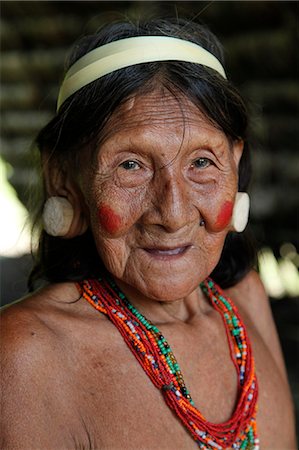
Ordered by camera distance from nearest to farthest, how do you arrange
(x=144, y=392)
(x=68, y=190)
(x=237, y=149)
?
(x=144, y=392) → (x=68, y=190) → (x=237, y=149)

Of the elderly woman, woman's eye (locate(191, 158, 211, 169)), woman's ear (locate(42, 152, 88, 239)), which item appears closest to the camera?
the elderly woman

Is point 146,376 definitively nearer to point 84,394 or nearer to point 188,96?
point 84,394

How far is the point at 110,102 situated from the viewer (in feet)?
6.58

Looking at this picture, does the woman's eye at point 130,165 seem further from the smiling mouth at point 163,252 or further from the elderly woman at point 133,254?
the smiling mouth at point 163,252

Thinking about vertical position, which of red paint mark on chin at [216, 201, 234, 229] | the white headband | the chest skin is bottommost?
the chest skin

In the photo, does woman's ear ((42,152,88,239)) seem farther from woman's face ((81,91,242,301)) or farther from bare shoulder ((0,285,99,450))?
bare shoulder ((0,285,99,450))

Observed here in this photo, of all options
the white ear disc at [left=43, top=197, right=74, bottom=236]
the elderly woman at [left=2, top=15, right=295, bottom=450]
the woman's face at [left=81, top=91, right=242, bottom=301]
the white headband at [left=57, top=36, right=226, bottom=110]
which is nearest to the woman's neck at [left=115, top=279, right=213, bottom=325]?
the elderly woman at [left=2, top=15, right=295, bottom=450]

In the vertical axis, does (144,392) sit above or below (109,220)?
below

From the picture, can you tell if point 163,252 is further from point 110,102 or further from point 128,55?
point 128,55

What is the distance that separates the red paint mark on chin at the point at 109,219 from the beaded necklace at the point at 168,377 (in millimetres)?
275

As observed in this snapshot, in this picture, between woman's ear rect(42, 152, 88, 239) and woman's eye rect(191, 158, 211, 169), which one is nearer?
woman's eye rect(191, 158, 211, 169)

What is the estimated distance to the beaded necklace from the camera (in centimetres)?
212

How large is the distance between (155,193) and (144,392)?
58 centimetres


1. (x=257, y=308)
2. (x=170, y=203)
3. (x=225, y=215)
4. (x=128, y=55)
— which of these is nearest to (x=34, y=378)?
(x=170, y=203)
